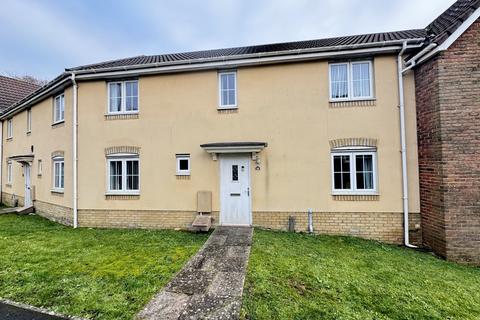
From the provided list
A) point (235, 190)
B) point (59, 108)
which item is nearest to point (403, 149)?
point (235, 190)

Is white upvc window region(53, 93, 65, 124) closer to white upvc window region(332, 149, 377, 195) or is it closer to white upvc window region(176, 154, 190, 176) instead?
white upvc window region(176, 154, 190, 176)

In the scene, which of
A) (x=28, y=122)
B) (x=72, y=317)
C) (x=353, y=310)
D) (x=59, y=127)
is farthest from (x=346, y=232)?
(x=28, y=122)

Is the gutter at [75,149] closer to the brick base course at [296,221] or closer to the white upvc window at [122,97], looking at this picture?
the brick base course at [296,221]

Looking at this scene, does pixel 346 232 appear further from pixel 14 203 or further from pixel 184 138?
pixel 14 203

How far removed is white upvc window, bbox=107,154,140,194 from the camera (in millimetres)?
9359

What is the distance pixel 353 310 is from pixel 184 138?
7.11 metres

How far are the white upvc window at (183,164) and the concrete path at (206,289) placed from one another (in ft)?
10.6

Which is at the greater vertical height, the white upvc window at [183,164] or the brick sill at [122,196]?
the white upvc window at [183,164]

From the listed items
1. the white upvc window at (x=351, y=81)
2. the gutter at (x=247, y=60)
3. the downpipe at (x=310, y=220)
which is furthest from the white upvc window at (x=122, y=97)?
the downpipe at (x=310, y=220)

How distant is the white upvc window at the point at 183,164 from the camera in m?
8.99

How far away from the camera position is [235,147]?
837cm

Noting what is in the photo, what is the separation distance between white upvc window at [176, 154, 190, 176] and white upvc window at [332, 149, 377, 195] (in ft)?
16.4

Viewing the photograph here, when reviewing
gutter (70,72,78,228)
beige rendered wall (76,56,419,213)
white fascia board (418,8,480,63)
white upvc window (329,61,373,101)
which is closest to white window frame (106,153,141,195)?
beige rendered wall (76,56,419,213)

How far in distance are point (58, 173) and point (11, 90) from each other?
545 inches
